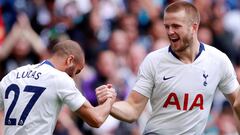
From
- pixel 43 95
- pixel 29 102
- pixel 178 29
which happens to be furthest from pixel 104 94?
pixel 178 29

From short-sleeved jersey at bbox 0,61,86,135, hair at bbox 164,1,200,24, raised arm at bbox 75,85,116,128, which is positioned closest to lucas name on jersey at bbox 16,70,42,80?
short-sleeved jersey at bbox 0,61,86,135

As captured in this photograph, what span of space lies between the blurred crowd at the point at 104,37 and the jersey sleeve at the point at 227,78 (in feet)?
12.2

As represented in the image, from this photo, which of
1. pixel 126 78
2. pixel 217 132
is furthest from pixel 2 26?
pixel 217 132

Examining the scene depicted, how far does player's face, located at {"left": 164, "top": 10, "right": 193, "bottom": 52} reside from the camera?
10516 millimetres

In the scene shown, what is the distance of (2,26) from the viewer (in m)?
15.8

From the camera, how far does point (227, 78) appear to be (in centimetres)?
1087

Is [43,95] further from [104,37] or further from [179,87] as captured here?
[104,37]

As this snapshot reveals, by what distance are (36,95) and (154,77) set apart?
1431 mm

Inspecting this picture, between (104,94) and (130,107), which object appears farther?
(130,107)

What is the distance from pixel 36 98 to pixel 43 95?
7 cm

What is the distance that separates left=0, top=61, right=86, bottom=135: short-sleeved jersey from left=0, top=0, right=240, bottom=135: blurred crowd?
171 inches

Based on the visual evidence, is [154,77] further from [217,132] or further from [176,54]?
[217,132]

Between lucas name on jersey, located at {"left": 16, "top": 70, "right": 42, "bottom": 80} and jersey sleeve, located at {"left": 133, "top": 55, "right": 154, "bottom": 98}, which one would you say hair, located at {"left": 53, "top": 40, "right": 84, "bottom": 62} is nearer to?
lucas name on jersey, located at {"left": 16, "top": 70, "right": 42, "bottom": 80}

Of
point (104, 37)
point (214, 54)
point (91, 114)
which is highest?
point (214, 54)
